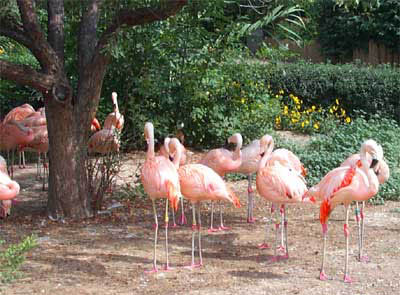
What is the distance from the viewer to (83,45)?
820cm

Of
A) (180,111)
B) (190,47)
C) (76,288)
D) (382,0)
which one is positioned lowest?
(76,288)

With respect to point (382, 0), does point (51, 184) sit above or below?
below

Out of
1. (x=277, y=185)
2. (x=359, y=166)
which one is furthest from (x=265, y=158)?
(x=359, y=166)

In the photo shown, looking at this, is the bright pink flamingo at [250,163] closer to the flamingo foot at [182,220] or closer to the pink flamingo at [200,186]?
the flamingo foot at [182,220]

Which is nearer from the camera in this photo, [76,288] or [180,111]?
[76,288]

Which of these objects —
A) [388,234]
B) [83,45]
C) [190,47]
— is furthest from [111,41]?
[190,47]

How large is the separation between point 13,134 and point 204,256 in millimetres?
4353

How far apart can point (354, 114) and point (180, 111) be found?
4606mm

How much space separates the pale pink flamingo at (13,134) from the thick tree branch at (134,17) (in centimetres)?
250

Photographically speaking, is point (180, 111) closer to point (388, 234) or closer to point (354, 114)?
point (354, 114)

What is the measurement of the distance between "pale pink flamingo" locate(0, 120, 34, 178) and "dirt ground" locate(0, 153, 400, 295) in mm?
1250

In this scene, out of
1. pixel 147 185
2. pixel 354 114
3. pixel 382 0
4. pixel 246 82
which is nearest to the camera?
pixel 147 185

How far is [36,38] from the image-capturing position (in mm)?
7703

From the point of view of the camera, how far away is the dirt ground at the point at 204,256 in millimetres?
5828
